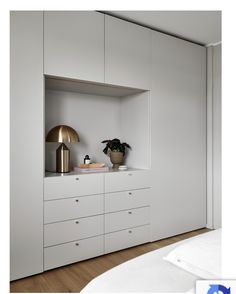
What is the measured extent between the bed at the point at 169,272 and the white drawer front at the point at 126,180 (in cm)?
136

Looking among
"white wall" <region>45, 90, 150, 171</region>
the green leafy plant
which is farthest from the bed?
the green leafy plant

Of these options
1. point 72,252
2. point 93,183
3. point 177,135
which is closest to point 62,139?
point 93,183

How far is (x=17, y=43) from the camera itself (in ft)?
6.80

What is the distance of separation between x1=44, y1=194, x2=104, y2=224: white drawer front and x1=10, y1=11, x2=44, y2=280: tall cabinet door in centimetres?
8

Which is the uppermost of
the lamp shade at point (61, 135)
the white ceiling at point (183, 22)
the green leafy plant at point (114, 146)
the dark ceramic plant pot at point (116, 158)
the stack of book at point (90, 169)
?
the white ceiling at point (183, 22)

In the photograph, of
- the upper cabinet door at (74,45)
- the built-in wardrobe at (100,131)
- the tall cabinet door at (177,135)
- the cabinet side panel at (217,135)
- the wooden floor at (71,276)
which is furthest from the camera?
the cabinet side panel at (217,135)

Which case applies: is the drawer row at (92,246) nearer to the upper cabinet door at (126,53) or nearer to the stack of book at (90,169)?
the stack of book at (90,169)

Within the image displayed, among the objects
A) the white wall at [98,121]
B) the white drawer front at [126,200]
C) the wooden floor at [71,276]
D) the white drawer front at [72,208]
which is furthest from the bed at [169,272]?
the white wall at [98,121]

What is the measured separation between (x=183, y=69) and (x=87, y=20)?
1405 millimetres

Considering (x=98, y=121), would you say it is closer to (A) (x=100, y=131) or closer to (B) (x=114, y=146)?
(A) (x=100, y=131)

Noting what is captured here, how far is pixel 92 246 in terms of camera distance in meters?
2.50

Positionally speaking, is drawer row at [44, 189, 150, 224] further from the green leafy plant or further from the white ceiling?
the white ceiling

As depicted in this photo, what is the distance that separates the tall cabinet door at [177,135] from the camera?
2.99 m
